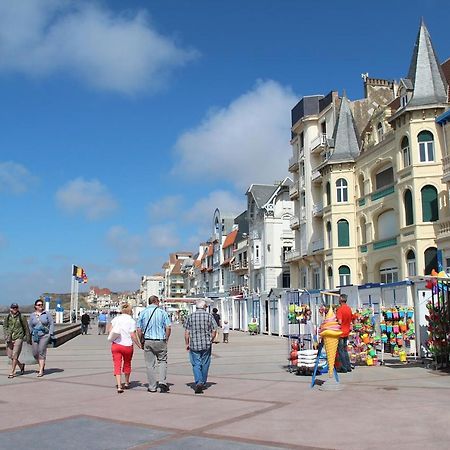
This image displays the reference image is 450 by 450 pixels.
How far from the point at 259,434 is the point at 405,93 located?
83.4 feet

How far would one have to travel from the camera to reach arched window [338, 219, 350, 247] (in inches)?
1352

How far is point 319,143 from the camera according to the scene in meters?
38.3

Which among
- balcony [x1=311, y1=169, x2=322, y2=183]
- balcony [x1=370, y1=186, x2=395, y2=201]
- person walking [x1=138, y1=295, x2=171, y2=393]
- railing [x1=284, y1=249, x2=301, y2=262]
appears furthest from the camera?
railing [x1=284, y1=249, x2=301, y2=262]

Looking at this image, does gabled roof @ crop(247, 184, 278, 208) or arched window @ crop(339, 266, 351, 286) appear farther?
gabled roof @ crop(247, 184, 278, 208)

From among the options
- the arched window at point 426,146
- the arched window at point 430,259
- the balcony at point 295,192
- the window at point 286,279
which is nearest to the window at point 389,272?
the arched window at point 430,259

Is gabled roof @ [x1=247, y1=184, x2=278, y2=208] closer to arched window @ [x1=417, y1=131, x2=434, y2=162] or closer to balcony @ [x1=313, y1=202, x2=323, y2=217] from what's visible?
balcony @ [x1=313, y1=202, x2=323, y2=217]

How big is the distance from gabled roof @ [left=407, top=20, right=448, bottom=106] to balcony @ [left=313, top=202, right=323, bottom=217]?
35.5 ft

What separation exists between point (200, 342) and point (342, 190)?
1030 inches

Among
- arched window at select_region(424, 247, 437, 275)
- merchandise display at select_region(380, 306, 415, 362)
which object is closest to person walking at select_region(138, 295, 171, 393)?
merchandise display at select_region(380, 306, 415, 362)

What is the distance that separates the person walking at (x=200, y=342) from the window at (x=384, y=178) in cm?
2212

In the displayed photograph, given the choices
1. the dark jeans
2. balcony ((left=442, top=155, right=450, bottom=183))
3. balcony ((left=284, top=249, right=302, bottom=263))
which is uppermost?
balcony ((left=442, top=155, right=450, bottom=183))

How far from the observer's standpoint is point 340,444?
612 centimetres

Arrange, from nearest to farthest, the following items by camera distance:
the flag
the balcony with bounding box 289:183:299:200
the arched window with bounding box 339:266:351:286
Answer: the arched window with bounding box 339:266:351:286
the balcony with bounding box 289:183:299:200
the flag

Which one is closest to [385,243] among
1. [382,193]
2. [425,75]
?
[382,193]
